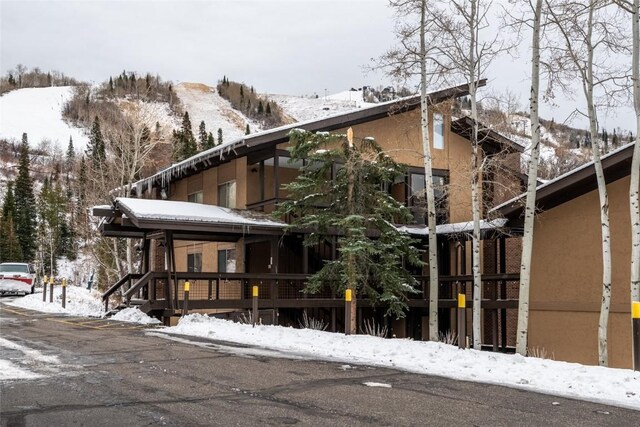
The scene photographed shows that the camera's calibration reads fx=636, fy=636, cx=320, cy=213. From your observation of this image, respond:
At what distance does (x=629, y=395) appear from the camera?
26.8ft

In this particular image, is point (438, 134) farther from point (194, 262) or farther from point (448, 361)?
point (448, 361)

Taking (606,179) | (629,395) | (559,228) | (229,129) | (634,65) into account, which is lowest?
(629,395)

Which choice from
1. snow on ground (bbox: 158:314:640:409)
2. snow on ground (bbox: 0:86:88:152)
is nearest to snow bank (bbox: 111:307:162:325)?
snow on ground (bbox: 158:314:640:409)

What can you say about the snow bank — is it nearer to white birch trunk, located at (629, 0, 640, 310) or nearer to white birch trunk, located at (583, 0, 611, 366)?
white birch trunk, located at (583, 0, 611, 366)

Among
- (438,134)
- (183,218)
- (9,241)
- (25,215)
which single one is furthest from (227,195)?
(25,215)

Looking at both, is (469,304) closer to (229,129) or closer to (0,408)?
(0,408)

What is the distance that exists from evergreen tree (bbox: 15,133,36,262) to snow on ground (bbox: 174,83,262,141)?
6113cm

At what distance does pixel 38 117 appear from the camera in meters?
145

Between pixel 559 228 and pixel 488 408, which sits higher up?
pixel 559 228

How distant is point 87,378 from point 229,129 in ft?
457

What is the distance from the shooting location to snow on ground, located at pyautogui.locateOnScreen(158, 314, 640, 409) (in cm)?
859

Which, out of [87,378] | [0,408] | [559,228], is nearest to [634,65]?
[559,228]

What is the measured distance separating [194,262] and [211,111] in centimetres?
14008

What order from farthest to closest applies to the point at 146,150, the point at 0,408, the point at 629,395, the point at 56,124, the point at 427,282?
1. the point at 56,124
2. the point at 146,150
3. the point at 427,282
4. the point at 629,395
5. the point at 0,408
